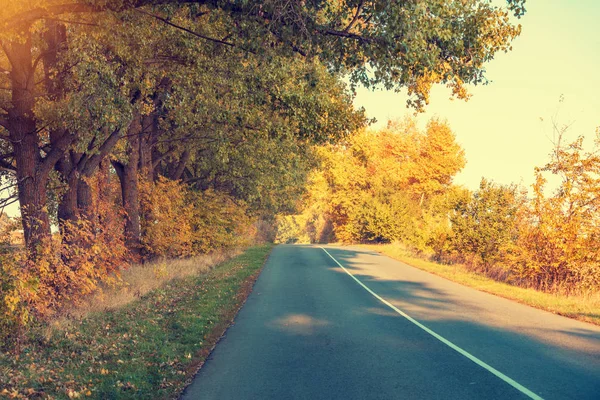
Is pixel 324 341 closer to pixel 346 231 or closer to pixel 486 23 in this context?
pixel 486 23

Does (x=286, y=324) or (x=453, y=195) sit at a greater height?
(x=453, y=195)

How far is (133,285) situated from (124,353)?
24.9 ft

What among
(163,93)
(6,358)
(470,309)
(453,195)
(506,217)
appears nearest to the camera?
(6,358)

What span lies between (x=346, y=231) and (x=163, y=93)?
40.6 metres

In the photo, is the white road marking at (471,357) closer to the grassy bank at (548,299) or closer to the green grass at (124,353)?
the grassy bank at (548,299)

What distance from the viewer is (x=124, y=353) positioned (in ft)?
27.5

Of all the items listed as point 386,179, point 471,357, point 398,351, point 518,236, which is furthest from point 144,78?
point 386,179

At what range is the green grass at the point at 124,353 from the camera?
6.57 meters

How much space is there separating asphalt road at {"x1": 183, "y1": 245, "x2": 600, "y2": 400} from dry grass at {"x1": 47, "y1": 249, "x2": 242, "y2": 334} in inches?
126

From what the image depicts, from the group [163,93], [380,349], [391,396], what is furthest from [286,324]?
[163,93]

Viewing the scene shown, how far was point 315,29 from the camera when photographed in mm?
8578

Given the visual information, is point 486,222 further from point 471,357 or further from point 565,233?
point 471,357

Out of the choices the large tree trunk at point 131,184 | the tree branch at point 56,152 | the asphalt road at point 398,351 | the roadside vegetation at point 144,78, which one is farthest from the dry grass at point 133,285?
the asphalt road at point 398,351

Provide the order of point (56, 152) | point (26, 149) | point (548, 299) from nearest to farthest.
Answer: point (26, 149) → point (56, 152) → point (548, 299)
